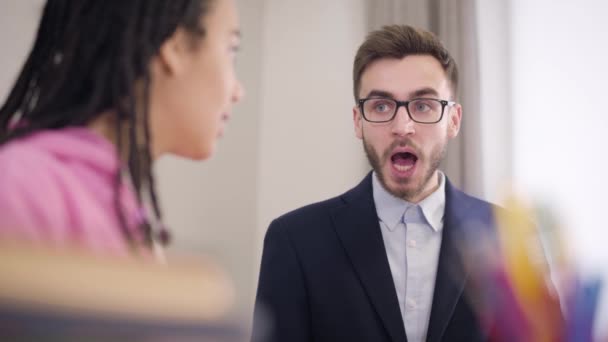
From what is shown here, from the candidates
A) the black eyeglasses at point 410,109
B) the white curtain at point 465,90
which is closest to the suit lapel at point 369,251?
the black eyeglasses at point 410,109

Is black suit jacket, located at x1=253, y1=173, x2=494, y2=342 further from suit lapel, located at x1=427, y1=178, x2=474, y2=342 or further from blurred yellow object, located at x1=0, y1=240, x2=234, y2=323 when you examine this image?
blurred yellow object, located at x1=0, y1=240, x2=234, y2=323

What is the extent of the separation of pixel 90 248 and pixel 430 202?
0.62m

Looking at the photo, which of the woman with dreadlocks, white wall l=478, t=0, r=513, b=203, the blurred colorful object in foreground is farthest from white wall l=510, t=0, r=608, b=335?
the woman with dreadlocks

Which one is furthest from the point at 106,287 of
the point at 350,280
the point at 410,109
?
the point at 410,109

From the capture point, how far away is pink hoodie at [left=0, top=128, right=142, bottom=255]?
0.71ft

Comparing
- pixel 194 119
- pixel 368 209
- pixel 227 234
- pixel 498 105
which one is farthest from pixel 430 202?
pixel 498 105

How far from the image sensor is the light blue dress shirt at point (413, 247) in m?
0.69

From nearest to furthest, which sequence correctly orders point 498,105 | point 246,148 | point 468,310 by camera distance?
point 468,310 < point 246,148 < point 498,105

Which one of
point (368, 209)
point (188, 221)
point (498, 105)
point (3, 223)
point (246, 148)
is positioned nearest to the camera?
point (3, 223)

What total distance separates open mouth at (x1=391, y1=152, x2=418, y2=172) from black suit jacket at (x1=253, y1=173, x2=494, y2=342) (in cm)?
7

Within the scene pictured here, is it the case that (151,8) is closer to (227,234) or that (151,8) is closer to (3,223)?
(3,223)

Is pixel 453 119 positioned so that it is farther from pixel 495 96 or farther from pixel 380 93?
pixel 495 96

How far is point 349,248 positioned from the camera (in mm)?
724

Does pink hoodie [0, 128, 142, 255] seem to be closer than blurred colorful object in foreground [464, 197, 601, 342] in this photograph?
Yes
